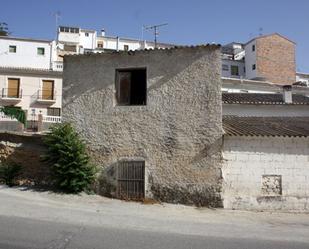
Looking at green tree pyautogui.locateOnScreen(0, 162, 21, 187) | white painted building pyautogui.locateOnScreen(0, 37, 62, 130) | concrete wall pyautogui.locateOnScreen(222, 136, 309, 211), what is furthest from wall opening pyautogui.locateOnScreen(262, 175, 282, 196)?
white painted building pyautogui.locateOnScreen(0, 37, 62, 130)

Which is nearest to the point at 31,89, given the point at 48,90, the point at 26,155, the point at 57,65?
the point at 48,90

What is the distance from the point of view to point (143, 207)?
12.7 meters

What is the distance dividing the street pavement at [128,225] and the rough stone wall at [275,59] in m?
39.2

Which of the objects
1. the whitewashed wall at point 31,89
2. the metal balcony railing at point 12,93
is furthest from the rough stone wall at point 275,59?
the metal balcony railing at point 12,93

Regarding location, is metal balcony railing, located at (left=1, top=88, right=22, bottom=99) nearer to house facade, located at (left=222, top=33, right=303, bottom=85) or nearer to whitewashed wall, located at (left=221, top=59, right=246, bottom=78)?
house facade, located at (left=222, top=33, right=303, bottom=85)

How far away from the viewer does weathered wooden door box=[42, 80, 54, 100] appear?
39000mm

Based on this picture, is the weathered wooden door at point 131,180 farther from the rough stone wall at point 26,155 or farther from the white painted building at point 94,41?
the white painted building at point 94,41

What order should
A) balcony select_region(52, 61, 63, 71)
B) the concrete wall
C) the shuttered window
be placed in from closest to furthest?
the concrete wall < the shuttered window < balcony select_region(52, 61, 63, 71)

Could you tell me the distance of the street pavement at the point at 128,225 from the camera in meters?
7.93

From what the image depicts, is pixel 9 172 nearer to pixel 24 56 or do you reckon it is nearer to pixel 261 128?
pixel 261 128

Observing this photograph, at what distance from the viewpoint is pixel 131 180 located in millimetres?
13867

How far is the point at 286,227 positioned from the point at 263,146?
11.0 ft

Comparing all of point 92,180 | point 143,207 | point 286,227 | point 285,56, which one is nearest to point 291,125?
point 286,227

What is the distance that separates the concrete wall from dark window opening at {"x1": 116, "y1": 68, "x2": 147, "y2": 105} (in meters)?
3.71
